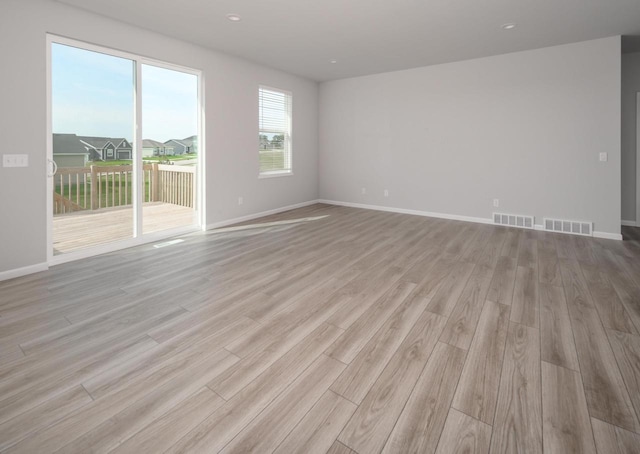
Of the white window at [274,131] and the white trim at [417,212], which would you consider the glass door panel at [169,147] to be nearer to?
the white window at [274,131]

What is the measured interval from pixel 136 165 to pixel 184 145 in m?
0.83

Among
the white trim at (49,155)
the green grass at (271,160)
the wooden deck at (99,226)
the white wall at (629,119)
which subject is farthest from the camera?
the green grass at (271,160)

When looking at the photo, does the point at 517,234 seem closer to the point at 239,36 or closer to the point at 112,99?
the point at 239,36

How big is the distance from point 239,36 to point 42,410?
14.7 ft

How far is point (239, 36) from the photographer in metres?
4.54

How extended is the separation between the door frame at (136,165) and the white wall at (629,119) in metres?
6.47

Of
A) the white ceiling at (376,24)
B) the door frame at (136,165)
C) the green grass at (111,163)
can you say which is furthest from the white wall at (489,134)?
the green grass at (111,163)

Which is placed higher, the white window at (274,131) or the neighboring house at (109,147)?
the white window at (274,131)

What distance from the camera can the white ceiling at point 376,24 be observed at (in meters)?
3.60

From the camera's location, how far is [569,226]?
512 cm

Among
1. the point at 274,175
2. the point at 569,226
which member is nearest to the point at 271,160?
the point at 274,175

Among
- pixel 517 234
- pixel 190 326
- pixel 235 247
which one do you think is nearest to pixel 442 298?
pixel 190 326

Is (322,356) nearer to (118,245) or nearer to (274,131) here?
(118,245)

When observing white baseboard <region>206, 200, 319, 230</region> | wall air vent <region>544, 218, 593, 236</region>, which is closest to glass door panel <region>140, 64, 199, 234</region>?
white baseboard <region>206, 200, 319, 230</region>
